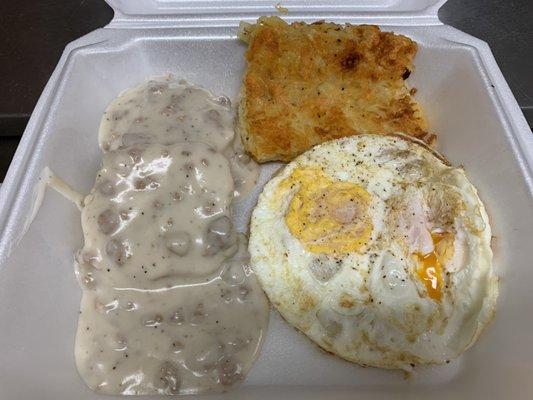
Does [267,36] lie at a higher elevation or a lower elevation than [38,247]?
higher

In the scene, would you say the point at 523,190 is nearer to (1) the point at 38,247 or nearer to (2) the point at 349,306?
(2) the point at 349,306

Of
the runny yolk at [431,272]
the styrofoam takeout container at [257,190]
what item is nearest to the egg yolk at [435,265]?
the runny yolk at [431,272]

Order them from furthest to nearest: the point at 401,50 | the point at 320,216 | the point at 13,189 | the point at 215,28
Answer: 1. the point at 215,28
2. the point at 401,50
3. the point at 320,216
4. the point at 13,189

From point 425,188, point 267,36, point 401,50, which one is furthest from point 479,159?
point 267,36

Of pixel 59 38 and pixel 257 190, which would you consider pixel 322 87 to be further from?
pixel 59 38

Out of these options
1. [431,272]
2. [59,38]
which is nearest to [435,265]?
[431,272]

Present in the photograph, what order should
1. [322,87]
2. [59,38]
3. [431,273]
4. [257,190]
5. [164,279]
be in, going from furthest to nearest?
[59,38] → [257,190] → [322,87] → [164,279] → [431,273]

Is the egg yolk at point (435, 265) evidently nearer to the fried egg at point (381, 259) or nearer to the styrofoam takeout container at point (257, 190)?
the fried egg at point (381, 259)
